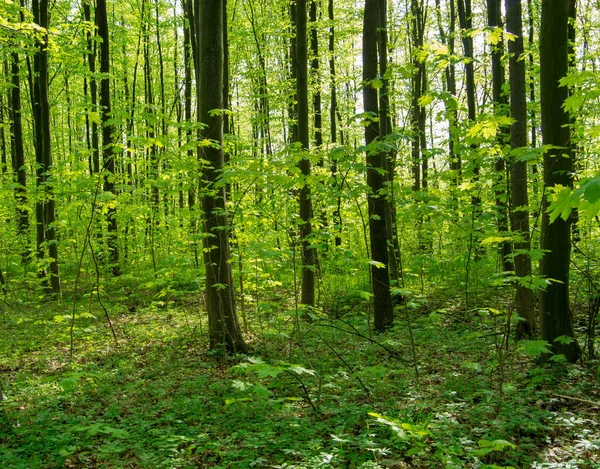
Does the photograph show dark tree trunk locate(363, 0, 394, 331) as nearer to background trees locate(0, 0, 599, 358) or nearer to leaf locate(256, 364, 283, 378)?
background trees locate(0, 0, 599, 358)

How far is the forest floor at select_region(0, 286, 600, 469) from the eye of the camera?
3625 millimetres

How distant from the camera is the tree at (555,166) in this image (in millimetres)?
5035

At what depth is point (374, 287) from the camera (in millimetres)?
7887

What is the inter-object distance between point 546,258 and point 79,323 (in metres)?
9.40

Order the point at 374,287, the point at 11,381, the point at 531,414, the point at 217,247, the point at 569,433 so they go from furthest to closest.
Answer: the point at 374,287 < the point at 217,247 < the point at 11,381 < the point at 531,414 < the point at 569,433

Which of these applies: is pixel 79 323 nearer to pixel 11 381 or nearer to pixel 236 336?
pixel 11 381

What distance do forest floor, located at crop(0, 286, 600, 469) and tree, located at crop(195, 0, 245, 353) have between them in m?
0.56

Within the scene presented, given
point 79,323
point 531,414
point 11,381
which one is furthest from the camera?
point 79,323

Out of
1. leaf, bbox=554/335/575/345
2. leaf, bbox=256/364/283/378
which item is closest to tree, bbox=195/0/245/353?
leaf, bbox=256/364/283/378

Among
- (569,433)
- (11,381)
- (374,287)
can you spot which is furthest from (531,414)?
(11,381)

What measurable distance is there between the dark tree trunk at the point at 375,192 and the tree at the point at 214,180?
2411 millimetres

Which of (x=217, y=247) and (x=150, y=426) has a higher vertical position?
(x=217, y=247)

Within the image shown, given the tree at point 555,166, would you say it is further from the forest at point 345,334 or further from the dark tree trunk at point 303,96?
the dark tree trunk at point 303,96

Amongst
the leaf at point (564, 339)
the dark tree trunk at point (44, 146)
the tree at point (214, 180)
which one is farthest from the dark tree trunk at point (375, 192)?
the dark tree trunk at point (44, 146)
